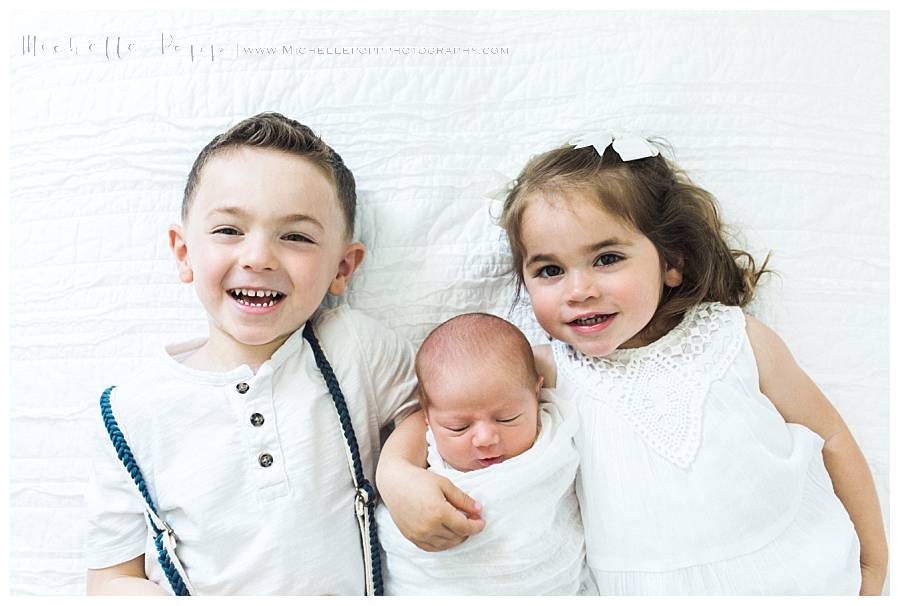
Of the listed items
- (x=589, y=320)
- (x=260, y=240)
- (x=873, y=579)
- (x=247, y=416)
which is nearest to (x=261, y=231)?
(x=260, y=240)

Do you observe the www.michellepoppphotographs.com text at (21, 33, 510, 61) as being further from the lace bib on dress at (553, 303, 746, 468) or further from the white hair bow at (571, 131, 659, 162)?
the lace bib on dress at (553, 303, 746, 468)

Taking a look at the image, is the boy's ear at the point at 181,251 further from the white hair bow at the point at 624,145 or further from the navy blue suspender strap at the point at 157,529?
the white hair bow at the point at 624,145

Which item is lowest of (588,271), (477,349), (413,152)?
(477,349)

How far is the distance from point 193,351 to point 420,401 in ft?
1.15

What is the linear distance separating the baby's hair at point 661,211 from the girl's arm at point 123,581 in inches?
27.2

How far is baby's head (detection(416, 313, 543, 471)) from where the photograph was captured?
1.08m

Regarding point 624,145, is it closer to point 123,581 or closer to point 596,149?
point 596,149

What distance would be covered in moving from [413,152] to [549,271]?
297 millimetres

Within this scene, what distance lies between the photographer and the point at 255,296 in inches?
44.3

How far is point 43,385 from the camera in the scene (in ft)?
4.07

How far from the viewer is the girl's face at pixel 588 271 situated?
1.12 metres

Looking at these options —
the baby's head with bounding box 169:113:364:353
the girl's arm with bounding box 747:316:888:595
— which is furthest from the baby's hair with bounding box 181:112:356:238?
the girl's arm with bounding box 747:316:888:595

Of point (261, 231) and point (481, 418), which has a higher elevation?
point (261, 231)

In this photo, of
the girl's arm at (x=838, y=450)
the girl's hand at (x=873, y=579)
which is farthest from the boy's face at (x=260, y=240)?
the girl's hand at (x=873, y=579)
